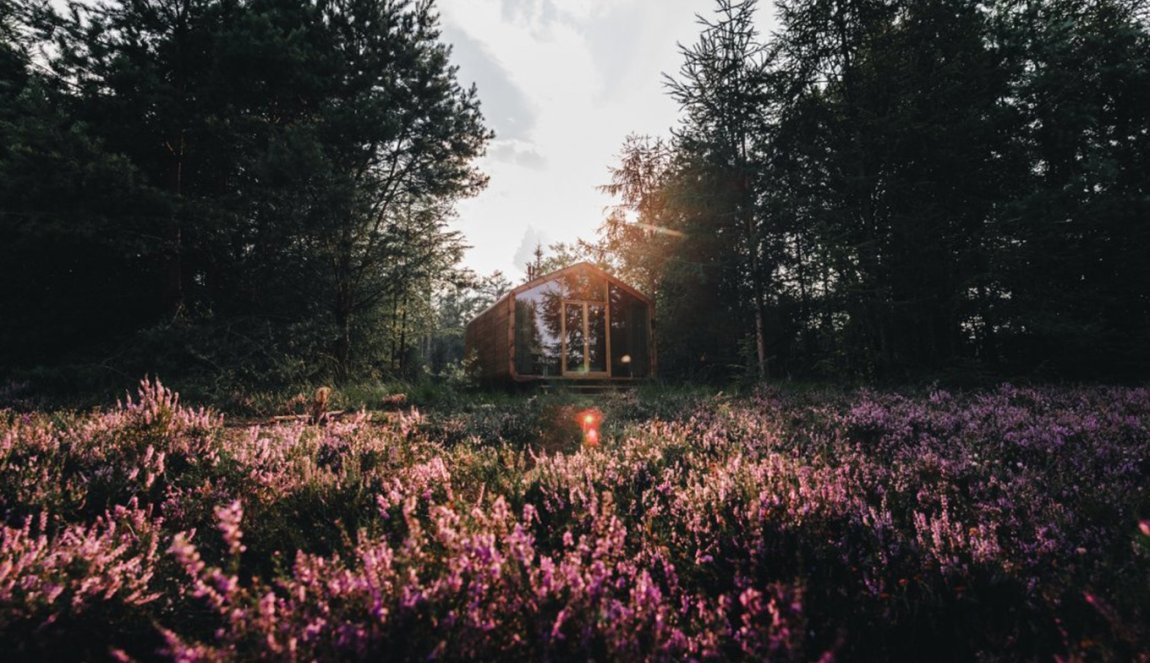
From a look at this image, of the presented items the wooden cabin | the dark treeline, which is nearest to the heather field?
the dark treeline

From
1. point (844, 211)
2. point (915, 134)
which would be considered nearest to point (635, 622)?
point (844, 211)

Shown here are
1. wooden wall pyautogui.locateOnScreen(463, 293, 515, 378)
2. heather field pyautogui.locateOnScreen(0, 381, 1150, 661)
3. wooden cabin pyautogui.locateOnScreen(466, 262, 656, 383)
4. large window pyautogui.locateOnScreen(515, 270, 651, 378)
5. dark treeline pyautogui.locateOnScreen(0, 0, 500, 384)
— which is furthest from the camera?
large window pyautogui.locateOnScreen(515, 270, 651, 378)

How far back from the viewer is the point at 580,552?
1846 millimetres

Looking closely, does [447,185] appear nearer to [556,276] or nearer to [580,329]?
[556,276]

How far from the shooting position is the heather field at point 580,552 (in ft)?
4.18

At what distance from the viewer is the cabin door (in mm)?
15578

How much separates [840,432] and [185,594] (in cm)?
490

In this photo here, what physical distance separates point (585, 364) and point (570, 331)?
47.7 inches

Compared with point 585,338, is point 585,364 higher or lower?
lower

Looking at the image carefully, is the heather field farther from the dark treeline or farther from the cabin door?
the cabin door

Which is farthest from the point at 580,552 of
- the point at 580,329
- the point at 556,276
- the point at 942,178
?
the point at 942,178

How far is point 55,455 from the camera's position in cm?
356

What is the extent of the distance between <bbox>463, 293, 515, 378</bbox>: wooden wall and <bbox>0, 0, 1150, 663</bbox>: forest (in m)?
0.37

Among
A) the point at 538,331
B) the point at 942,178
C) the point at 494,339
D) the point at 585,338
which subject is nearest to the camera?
the point at 942,178
